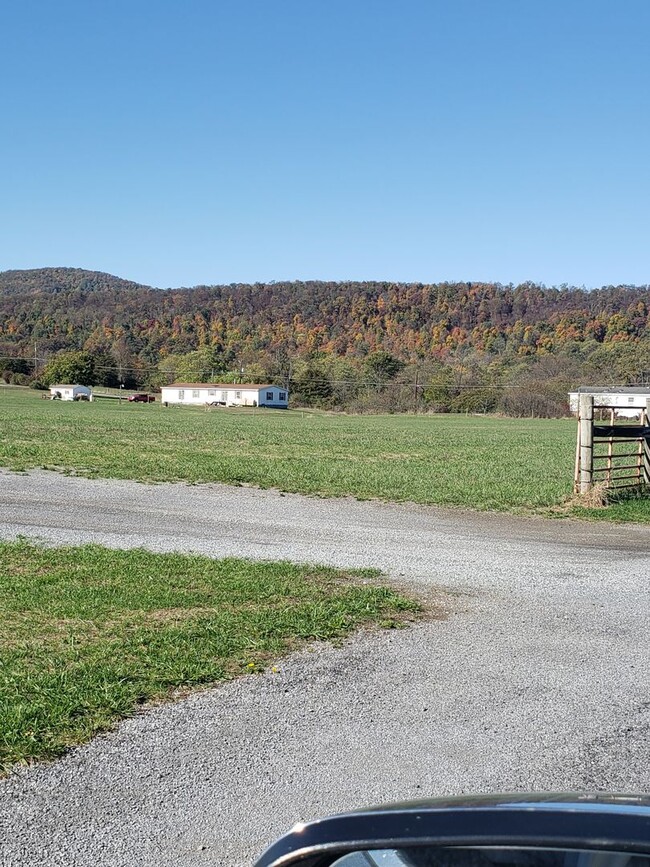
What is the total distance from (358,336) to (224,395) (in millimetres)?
48201

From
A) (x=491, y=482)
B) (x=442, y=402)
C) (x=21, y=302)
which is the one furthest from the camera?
(x=21, y=302)

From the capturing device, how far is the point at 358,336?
160875mm

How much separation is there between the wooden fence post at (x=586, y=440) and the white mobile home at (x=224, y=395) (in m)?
98.9

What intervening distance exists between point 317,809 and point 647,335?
14506 centimetres

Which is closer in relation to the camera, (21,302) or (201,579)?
(201,579)

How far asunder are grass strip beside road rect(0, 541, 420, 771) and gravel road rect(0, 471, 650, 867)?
30cm

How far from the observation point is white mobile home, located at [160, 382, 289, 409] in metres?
117

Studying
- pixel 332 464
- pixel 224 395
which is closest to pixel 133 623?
pixel 332 464

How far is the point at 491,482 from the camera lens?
21547 mm

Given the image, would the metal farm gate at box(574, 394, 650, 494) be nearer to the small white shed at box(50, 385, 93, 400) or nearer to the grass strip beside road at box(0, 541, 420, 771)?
the grass strip beside road at box(0, 541, 420, 771)

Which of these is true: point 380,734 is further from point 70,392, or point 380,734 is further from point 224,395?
point 224,395

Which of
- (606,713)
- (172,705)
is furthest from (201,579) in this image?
(606,713)

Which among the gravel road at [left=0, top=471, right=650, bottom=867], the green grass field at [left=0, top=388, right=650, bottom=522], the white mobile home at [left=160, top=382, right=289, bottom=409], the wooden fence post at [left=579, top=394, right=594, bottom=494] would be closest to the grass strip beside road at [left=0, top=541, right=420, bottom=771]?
the gravel road at [left=0, top=471, right=650, bottom=867]

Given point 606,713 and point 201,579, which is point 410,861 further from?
point 201,579
